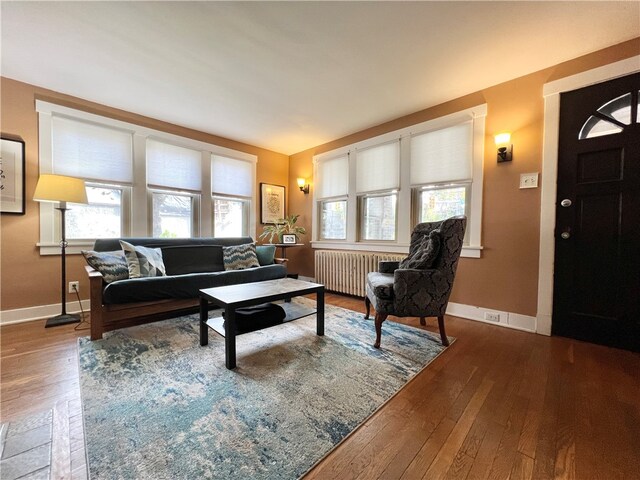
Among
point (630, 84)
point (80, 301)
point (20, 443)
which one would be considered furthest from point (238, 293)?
point (630, 84)

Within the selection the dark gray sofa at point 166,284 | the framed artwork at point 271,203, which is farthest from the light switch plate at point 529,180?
the framed artwork at point 271,203

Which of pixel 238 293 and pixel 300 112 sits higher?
pixel 300 112

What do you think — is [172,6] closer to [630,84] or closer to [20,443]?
[20,443]

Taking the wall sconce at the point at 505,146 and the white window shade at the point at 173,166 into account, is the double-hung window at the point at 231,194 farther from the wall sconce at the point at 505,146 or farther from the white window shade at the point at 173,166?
the wall sconce at the point at 505,146

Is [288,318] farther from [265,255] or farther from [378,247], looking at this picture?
[378,247]

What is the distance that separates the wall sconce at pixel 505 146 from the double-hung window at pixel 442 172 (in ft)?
0.91

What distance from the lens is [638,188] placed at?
1928 mm

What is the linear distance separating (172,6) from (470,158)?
284 centimetres

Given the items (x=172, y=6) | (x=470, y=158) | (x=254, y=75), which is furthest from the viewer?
(x=470, y=158)

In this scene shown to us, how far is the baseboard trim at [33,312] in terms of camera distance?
2.44 meters

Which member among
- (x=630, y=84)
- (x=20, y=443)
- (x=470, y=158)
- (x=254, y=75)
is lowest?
(x=20, y=443)

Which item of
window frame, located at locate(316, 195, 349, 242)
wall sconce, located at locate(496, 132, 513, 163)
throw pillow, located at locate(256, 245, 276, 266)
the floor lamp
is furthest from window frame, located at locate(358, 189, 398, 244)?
the floor lamp

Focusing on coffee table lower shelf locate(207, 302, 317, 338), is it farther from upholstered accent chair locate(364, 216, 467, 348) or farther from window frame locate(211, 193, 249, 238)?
window frame locate(211, 193, 249, 238)

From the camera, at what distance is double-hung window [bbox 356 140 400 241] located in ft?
11.0
